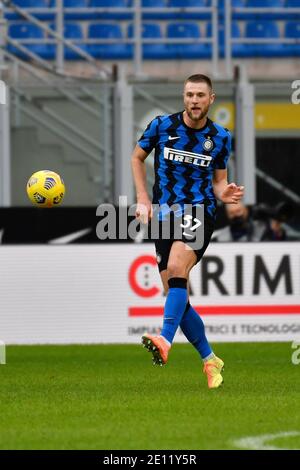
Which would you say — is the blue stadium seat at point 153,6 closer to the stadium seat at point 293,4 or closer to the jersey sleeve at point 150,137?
the stadium seat at point 293,4

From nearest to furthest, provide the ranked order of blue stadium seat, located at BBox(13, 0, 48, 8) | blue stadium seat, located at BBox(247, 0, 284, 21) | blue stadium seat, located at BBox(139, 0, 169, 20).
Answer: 1. blue stadium seat, located at BBox(13, 0, 48, 8)
2. blue stadium seat, located at BBox(139, 0, 169, 20)
3. blue stadium seat, located at BBox(247, 0, 284, 21)

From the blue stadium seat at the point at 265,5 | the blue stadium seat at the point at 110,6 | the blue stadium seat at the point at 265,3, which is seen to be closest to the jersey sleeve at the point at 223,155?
the blue stadium seat at the point at 110,6

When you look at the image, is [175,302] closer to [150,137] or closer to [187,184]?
[187,184]

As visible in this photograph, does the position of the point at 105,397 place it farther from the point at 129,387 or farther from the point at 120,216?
the point at 120,216

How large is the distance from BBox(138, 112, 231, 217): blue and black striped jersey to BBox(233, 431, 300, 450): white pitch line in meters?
2.66

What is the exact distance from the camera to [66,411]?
24.4ft

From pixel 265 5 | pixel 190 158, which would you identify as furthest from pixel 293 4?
pixel 190 158

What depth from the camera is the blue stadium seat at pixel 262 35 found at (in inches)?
805

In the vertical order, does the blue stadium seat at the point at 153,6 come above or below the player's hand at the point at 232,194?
above

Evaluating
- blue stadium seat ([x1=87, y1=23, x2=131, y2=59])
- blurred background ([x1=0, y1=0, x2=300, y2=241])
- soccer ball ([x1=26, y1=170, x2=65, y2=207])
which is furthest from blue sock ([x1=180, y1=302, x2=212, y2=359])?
blue stadium seat ([x1=87, y1=23, x2=131, y2=59])

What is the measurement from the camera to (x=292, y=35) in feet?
68.0

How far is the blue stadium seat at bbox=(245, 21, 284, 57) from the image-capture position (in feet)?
67.1

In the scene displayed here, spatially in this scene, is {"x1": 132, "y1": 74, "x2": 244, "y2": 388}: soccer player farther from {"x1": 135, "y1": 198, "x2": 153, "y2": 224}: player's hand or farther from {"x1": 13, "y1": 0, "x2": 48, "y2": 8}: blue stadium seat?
{"x1": 13, "y1": 0, "x2": 48, "y2": 8}: blue stadium seat

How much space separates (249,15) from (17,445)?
15595 millimetres
